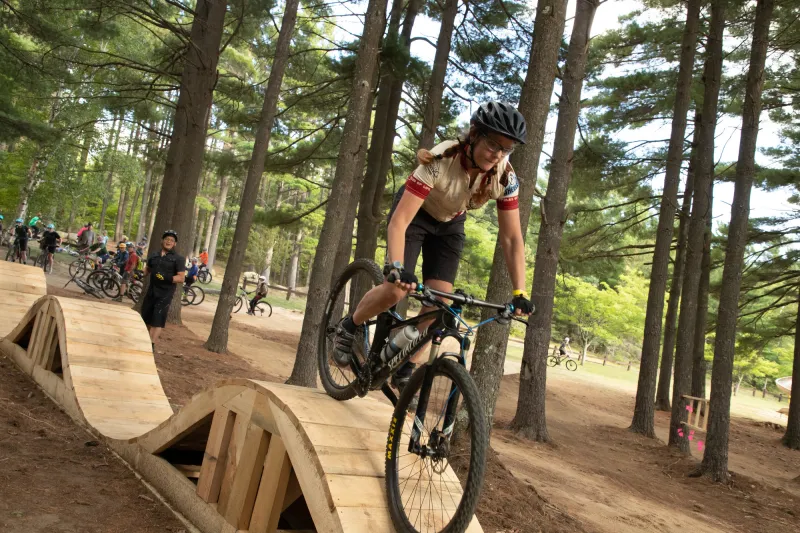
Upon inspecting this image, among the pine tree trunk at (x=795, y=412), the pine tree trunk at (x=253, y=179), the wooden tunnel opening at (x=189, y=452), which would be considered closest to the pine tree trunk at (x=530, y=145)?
the wooden tunnel opening at (x=189, y=452)

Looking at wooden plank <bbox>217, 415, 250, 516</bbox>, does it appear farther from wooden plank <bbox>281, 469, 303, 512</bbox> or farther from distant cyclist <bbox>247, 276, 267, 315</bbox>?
distant cyclist <bbox>247, 276, 267, 315</bbox>

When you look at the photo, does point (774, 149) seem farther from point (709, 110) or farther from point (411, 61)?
point (411, 61)

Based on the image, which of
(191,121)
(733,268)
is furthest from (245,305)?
(733,268)

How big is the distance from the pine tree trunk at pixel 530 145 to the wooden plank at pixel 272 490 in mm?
3475

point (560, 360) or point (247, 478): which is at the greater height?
point (560, 360)

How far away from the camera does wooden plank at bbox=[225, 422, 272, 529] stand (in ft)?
11.1

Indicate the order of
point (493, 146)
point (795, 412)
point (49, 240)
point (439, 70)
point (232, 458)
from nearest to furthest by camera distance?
1. point (493, 146)
2. point (232, 458)
3. point (439, 70)
4. point (795, 412)
5. point (49, 240)

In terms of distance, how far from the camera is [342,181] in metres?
9.43

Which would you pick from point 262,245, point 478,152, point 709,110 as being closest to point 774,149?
point 709,110

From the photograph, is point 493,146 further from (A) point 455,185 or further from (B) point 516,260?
(B) point 516,260

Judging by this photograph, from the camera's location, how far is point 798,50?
14.2 m

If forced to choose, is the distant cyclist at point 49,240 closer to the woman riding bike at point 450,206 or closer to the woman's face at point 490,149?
the woman riding bike at point 450,206

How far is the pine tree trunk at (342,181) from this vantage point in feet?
30.7

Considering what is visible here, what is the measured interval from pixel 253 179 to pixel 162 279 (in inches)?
206
